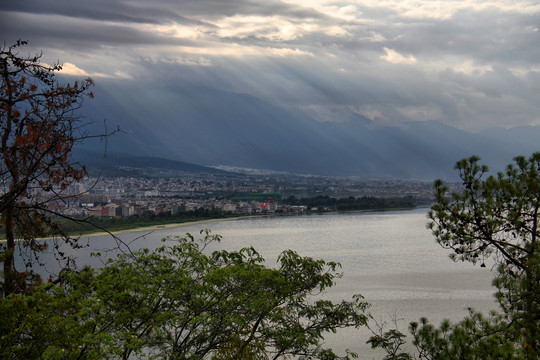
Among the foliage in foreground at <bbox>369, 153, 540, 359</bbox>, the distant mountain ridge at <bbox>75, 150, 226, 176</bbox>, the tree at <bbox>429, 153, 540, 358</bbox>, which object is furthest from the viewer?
the distant mountain ridge at <bbox>75, 150, 226, 176</bbox>

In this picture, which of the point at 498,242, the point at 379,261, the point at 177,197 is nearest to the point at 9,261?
the point at 498,242

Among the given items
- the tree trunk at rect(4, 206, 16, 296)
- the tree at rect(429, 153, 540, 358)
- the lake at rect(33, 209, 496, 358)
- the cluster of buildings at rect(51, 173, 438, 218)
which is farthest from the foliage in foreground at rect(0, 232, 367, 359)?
the cluster of buildings at rect(51, 173, 438, 218)

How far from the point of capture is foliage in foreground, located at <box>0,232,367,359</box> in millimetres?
3533

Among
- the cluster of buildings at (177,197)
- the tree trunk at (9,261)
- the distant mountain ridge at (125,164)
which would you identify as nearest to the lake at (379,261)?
the tree trunk at (9,261)

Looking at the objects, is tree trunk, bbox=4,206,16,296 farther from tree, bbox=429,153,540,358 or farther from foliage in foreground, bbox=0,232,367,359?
tree, bbox=429,153,540,358

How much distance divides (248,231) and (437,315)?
14.6 m

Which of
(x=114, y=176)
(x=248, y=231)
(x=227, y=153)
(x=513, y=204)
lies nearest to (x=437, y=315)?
(x=513, y=204)

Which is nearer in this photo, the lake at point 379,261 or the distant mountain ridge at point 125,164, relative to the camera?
the lake at point 379,261

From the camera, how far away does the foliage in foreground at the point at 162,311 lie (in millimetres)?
3533

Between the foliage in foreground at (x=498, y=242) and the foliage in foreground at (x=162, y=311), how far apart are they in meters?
1.11

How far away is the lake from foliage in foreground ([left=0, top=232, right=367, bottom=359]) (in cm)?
211

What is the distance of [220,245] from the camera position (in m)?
19.5

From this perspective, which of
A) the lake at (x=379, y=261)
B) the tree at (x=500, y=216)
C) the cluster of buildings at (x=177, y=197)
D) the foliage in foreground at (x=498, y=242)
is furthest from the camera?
the cluster of buildings at (x=177, y=197)

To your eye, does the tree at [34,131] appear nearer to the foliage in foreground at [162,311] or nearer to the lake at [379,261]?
the foliage in foreground at [162,311]
